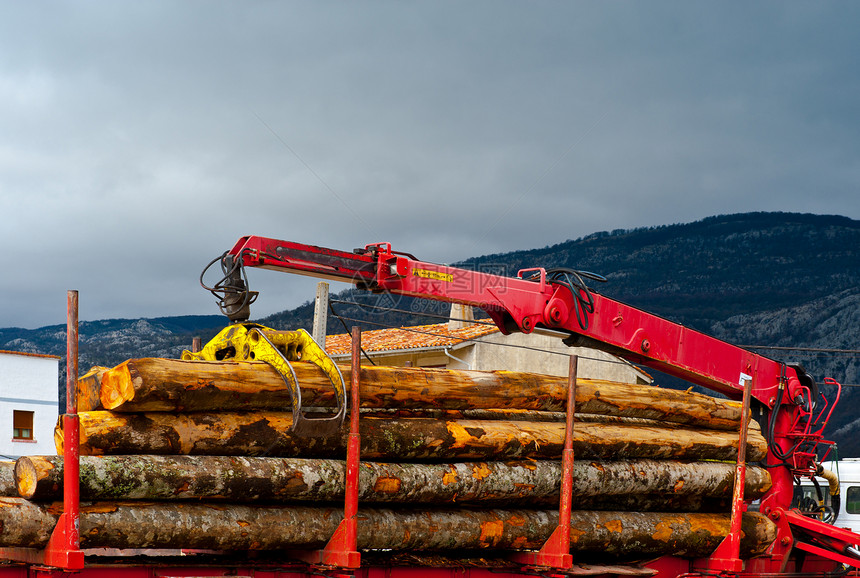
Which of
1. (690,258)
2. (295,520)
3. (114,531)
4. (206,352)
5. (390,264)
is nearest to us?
(114,531)

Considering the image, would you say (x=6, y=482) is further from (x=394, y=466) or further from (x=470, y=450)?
(x=470, y=450)

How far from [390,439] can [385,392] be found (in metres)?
0.41

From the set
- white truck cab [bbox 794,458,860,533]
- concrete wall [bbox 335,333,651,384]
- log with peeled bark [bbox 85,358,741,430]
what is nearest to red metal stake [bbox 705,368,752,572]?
log with peeled bark [bbox 85,358,741,430]

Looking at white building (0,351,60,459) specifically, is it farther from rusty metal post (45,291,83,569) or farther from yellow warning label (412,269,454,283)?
rusty metal post (45,291,83,569)

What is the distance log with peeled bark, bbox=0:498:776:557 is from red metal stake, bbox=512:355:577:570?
0.11 m

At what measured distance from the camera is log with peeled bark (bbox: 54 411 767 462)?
6.96m

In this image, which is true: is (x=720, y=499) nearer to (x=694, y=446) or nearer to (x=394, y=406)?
(x=694, y=446)

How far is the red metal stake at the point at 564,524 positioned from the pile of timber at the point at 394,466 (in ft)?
0.51

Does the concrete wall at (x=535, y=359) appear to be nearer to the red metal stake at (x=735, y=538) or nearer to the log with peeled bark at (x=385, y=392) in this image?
the log with peeled bark at (x=385, y=392)

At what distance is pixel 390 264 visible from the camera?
9273mm

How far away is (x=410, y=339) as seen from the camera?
93.8ft

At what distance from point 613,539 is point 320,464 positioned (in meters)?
3.38

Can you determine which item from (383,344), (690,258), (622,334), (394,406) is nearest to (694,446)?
(622,334)

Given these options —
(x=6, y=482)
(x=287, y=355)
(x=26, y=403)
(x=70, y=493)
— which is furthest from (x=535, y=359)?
(x=70, y=493)
